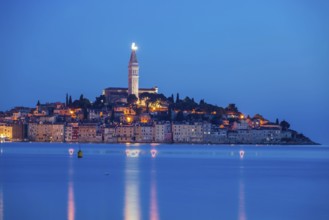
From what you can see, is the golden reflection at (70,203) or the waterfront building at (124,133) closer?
the golden reflection at (70,203)

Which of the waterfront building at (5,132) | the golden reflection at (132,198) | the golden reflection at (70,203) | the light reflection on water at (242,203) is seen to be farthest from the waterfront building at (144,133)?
the golden reflection at (70,203)

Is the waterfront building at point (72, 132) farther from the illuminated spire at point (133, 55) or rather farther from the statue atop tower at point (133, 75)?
the illuminated spire at point (133, 55)

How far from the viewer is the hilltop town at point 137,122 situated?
128750 mm

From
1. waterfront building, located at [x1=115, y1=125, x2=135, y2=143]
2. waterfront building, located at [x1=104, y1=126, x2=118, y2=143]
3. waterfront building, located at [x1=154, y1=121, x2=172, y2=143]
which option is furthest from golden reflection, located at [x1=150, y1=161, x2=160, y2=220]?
waterfront building, located at [x1=104, y1=126, x2=118, y2=143]

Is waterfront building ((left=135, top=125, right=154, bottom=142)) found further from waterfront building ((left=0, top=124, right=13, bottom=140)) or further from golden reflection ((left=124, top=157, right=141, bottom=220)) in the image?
golden reflection ((left=124, top=157, right=141, bottom=220))

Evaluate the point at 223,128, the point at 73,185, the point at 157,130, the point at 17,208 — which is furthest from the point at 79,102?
the point at 17,208

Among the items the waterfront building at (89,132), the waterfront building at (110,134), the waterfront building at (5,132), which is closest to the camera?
the waterfront building at (89,132)

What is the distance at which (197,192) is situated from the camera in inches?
1144

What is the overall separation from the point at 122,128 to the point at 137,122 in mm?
2810

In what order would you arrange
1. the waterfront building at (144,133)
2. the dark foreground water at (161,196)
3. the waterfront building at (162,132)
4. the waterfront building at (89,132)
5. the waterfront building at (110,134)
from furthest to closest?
the waterfront building at (110,134), the waterfront building at (89,132), the waterfront building at (144,133), the waterfront building at (162,132), the dark foreground water at (161,196)

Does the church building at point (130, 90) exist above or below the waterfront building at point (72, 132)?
above

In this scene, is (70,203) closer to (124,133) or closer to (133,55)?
(124,133)

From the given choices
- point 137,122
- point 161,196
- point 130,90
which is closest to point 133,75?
point 130,90

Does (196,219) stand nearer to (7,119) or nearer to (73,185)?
(73,185)
